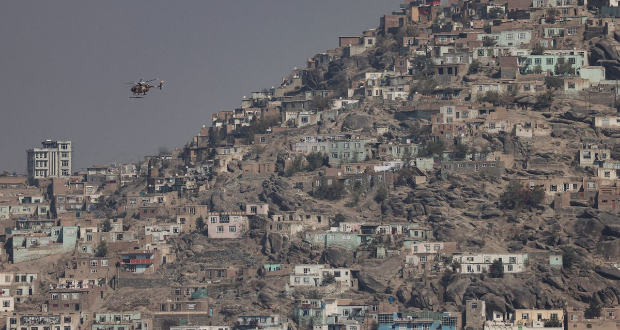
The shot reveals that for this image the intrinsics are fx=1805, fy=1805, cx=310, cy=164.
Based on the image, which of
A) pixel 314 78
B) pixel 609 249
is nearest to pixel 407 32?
pixel 314 78

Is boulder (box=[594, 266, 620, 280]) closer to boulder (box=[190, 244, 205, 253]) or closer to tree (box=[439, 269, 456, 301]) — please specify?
tree (box=[439, 269, 456, 301])

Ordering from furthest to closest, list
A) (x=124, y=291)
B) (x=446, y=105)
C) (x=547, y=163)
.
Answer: (x=446, y=105) → (x=547, y=163) → (x=124, y=291)

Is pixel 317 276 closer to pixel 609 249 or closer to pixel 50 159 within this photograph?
pixel 609 249

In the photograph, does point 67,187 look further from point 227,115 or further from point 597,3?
point 597,3

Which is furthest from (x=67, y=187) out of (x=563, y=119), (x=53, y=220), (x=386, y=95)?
(x=563, y=119)

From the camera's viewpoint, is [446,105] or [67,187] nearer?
[446,105]

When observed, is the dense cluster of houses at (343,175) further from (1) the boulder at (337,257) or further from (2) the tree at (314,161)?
(1) the boulder at (337,257)
